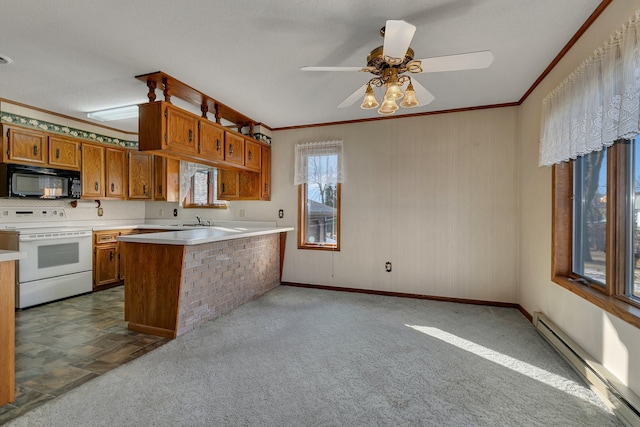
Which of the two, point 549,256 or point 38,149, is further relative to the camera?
point 38,149

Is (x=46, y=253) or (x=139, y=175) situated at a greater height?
(x=139, y=175)

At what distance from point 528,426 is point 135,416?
217 cm

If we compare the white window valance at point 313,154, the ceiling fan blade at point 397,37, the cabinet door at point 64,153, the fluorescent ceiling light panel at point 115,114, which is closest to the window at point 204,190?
the fluorescent ceiling light panel at point 115,114

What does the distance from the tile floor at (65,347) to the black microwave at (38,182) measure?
55.5 inches

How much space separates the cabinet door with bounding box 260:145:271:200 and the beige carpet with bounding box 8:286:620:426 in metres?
2.04

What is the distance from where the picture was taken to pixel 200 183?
199 inches

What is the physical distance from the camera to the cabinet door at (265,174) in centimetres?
453

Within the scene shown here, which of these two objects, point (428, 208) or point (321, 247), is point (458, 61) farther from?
point (321, 247)

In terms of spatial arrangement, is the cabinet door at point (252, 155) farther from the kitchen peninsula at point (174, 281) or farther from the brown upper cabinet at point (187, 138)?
the kitchen peninsula at point (174, 281)

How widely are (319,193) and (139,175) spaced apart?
10.2ft

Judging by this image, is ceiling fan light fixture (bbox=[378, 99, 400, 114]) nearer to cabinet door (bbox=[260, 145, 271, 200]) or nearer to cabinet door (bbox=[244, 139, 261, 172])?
cabinet door (bbox=[244, 139, 261, 172])

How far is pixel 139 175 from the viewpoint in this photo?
507cm

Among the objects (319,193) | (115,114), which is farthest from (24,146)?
(319,193)

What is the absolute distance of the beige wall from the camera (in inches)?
144
